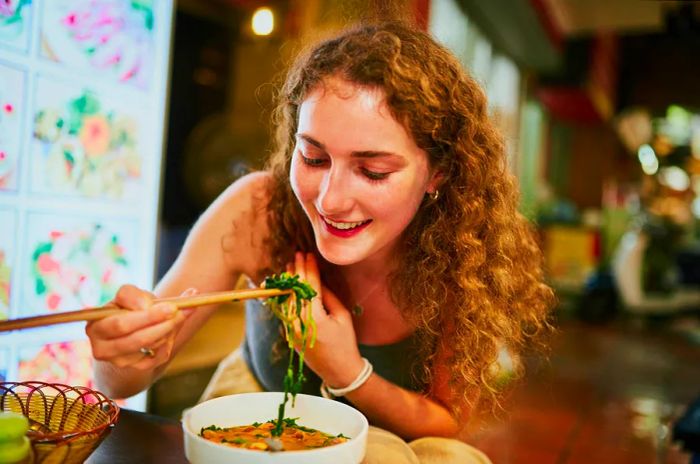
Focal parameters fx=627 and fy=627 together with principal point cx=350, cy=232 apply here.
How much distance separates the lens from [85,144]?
5.85ft

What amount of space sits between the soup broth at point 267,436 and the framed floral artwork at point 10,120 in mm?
954

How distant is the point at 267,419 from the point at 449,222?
0.58 metres

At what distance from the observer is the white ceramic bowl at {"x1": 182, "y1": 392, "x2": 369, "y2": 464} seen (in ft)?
2.39

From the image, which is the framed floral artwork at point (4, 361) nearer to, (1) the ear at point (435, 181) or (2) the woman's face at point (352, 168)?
(2) the woman's face at point (352, 168)

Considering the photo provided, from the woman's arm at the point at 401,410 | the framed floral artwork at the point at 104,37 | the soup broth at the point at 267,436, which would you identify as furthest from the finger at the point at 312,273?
the framed floral artwork at the point at 104,37

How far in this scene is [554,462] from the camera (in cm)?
279

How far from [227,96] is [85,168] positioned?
2.28 meters

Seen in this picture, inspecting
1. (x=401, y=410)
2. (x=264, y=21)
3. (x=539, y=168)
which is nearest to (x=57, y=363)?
(x=401, y=410)

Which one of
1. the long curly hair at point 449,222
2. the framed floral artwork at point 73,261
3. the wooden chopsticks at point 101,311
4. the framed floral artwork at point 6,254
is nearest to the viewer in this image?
the wooden chopsticks at point 101,311

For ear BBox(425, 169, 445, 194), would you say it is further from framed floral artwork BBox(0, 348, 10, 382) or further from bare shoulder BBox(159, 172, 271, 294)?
framed floral artwork BBox(0, 348, 10, 382)

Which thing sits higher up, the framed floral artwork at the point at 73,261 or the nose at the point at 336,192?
the nose at the point at 336,192

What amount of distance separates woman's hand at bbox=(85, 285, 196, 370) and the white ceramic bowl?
0.12 m

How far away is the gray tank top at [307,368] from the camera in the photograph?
4.62 feet

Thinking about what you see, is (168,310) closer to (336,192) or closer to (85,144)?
(336,192)
